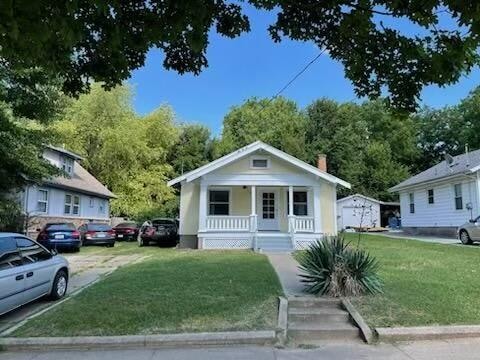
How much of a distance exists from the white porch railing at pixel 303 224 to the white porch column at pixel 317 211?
0.56 feet

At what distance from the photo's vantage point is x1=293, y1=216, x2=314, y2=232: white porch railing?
22656 mm

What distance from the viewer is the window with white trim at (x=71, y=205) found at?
29438mm

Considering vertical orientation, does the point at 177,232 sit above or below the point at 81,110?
below

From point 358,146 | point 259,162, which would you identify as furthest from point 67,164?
point 358,146

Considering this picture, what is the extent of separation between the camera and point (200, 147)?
5262cm

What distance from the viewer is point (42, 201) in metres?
26.2

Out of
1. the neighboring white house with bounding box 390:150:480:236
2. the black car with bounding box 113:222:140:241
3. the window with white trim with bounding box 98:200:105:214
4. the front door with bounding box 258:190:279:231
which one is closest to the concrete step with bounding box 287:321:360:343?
the front door with bounding box 258:190:279:231

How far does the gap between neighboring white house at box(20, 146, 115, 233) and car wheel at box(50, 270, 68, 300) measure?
11756mm

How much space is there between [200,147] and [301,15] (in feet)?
155

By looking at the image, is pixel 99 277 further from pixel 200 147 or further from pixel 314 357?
pixel 200 147

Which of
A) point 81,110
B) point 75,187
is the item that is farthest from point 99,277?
point 81,110

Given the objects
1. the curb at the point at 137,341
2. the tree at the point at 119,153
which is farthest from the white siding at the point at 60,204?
the curb at the point at 137,341

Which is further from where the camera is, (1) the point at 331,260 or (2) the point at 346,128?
(2) the point at 346,128

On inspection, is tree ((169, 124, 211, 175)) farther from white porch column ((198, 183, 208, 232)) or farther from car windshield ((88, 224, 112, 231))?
white porch column ((198, 183, 208, 232))
